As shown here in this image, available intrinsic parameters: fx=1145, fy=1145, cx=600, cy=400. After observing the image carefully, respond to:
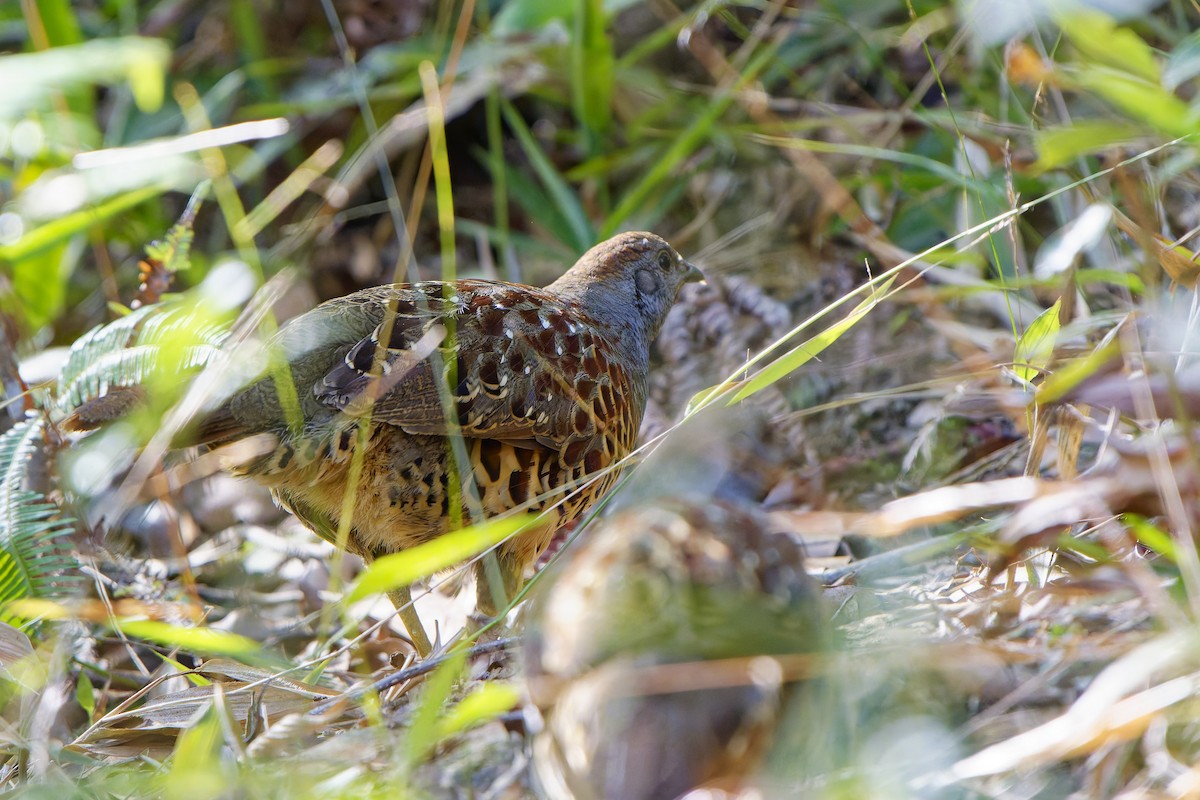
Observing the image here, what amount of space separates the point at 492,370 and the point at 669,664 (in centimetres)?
169

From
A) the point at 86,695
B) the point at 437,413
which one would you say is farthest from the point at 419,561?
the point at 86,695

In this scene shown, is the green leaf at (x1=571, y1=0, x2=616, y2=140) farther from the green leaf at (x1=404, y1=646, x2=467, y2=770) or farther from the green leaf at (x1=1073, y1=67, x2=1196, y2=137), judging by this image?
the green leaf at (x1=404, y1=646, x2=467, y2=770)

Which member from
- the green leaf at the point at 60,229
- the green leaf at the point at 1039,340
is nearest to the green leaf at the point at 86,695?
the green leaf at the point at 60,229

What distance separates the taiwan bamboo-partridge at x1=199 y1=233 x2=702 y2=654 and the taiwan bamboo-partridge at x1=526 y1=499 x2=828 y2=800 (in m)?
1.25

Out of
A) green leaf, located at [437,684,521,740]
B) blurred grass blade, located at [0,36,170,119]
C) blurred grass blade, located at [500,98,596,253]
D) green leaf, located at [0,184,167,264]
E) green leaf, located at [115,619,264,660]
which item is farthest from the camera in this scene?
blurred grass blade, located at [500,98,596,253]

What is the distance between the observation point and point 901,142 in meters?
4.67

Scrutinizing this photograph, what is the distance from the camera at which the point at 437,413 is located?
122 inches

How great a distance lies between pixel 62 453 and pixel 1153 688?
9.91ft

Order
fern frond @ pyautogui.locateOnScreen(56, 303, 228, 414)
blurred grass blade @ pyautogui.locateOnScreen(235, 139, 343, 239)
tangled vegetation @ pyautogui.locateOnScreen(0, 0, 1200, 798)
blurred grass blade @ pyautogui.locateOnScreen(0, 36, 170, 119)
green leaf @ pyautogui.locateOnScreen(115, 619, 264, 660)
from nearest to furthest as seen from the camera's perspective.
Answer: tangled vegetation @ pyautogui.locateOnScreen(0, 0, 1200, 798)
green leaf @ pyautogui.locateOnScreen(115, 619, 264, 660)
blurred grass blade @ pyautogui.locateOnScreen(0, 36, 170, 119)
fern frond @ pyautogui.locateOnScreen(56, 303, 228, 414)
blurred grass blade @ pyautogui.locateOnScreen(235, 139, 343, 239)

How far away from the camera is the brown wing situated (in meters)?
3.04

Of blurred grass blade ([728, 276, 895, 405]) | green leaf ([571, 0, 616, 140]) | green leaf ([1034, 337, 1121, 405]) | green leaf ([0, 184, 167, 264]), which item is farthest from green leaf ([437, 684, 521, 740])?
green leaf ([571, 0, 616, 140])

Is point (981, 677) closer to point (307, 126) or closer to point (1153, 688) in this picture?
point (1153, 688)

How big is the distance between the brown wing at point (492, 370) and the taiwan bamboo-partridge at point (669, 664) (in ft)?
4.23

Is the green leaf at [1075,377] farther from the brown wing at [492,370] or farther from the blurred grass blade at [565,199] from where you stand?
the blurred grass blade at [565,199]
